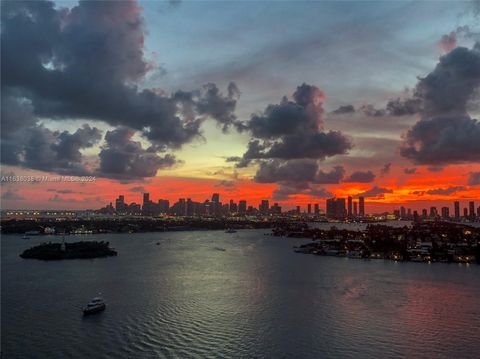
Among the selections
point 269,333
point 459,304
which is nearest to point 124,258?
point 269,333

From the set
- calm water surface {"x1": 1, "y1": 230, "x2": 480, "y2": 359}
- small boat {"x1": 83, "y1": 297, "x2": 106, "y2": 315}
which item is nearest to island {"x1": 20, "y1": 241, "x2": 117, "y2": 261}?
calm water surface {"x1": 1, "y1": 230, "x2": 480, "y2": 359}

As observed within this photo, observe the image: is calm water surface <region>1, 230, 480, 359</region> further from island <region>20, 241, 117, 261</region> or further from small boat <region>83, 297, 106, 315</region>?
island <region>20, 241, 117, 261</region>

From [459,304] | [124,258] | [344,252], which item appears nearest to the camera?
[459,304]

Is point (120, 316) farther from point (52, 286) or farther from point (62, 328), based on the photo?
point (52, 286)

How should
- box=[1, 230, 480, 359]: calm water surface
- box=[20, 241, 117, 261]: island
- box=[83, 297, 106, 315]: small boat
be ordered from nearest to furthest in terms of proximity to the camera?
box=[1, 230, 480, 359]: calm water surface
box=[83, 297, 106, 315]: small boat
box=[20, 241, 117, 261]: island

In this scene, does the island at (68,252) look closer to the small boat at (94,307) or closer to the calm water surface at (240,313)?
the calm water surface at (240,313)

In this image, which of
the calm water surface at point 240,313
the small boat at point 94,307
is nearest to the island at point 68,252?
the calm water surface at point 240,313

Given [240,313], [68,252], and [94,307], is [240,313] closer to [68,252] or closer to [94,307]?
[94,307]

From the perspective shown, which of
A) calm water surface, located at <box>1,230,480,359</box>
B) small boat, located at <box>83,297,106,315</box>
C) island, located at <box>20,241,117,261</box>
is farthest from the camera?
island, located at <box>20,241,117,261</box>

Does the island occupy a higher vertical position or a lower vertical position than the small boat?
higher
